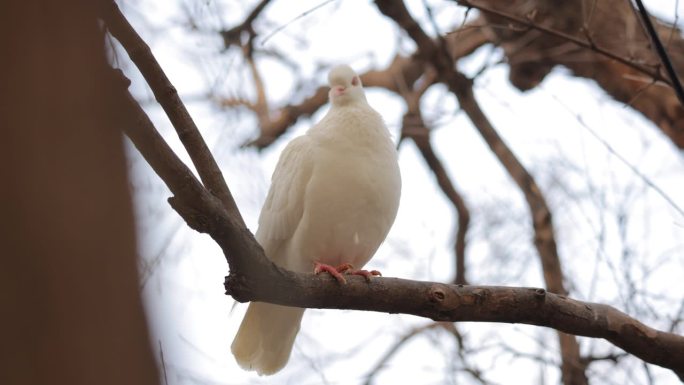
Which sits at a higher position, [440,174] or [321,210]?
[440,174]

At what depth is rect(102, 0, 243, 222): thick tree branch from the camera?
288 centimetres

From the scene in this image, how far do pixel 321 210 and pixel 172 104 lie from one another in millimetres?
1675

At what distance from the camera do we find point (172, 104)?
303 cm

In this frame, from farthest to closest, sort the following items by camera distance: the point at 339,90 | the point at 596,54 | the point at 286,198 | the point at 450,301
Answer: the point at 596,54
the point at 339,90
the point at 286,198
the point at 450,301

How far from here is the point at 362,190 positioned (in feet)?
14.9

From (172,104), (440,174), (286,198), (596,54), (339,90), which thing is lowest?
(172,104)

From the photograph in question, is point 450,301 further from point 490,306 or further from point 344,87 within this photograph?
point 344,87

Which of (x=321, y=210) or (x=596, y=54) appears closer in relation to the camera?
(x=321, y=210)

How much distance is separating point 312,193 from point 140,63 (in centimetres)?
179

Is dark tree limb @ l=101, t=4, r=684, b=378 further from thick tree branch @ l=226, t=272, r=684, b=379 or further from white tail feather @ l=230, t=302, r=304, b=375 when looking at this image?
white tail feather @ l=230, t=302, r=304, b=375

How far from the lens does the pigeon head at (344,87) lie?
16.9 ft

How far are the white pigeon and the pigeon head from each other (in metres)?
0.25

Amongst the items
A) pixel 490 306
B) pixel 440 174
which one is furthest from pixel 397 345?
pixel 490 306

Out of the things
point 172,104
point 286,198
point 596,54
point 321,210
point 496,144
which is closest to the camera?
point 172,104
